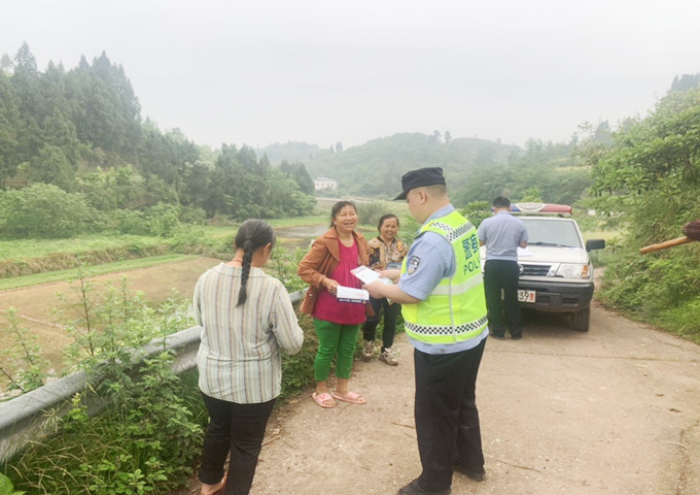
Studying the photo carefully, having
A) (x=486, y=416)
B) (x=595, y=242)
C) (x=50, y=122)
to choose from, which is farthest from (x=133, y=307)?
(x=50, y=122)

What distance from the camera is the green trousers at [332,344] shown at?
3650mm

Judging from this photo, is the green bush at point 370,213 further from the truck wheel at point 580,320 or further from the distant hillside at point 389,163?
the distant hillside at point 389,163

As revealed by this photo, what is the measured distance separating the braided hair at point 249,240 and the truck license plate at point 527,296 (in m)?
4.55

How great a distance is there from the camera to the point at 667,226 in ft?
24.6

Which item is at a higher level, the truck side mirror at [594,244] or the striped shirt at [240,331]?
the striped shirt at [240,331]

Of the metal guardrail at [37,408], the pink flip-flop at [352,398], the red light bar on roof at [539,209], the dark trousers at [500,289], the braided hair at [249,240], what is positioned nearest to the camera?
the metal guardrail at [37,408]

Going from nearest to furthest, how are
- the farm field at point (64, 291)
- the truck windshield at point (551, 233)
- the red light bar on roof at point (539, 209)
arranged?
1. the truck windshield at point (551, 233)
2. the red light bar on roof at point (539, 209)
3. the farm field at point (64, 291)

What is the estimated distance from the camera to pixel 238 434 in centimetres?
229

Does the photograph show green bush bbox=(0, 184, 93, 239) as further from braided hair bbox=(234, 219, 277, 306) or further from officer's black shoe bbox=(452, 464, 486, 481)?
officer's black shoe bbox=(452, 464, 486, 481)

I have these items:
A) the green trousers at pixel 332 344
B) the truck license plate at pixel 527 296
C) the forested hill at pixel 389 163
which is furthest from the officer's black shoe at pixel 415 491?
the forested hill at pixel 389 163

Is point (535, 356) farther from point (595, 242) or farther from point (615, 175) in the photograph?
point (615, 175)

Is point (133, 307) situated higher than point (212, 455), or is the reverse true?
point (133, 307)

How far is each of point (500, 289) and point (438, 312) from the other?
3654 millimetres

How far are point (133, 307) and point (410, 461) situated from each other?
7.27ft
